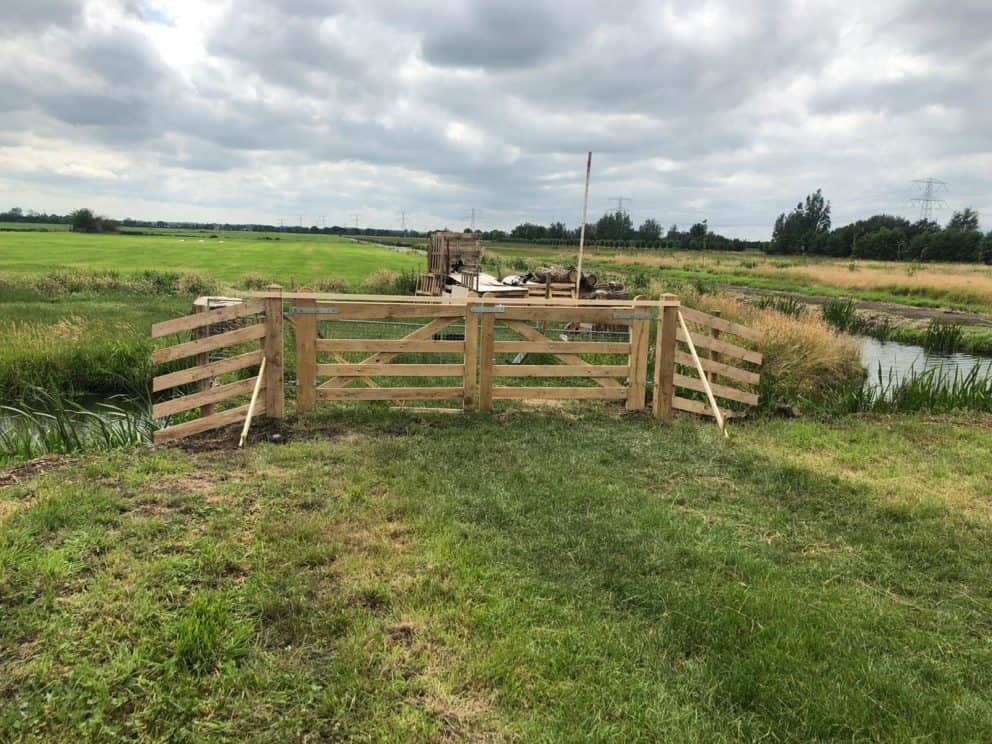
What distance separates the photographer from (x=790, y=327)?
40.8 ft

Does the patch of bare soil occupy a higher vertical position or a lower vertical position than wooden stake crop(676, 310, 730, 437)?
lower

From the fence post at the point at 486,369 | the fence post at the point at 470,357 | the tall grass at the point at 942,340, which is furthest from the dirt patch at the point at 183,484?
the tall grass at the point at 942,340

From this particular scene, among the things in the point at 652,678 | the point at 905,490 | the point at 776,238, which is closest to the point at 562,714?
the point at 652,678

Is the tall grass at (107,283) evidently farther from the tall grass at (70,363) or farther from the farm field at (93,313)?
the tall grass at (70,363)

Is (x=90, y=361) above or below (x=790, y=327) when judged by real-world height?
below

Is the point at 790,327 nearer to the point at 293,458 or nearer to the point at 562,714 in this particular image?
the point at 293,458

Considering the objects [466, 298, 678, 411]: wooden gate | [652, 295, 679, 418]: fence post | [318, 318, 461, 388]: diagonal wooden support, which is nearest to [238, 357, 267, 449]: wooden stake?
[318, 318, 461, 388]: diagonal wooden support

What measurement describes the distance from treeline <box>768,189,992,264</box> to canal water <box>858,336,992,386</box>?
198 feet

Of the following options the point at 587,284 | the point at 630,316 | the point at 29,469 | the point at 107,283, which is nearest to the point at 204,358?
the point at 29,469

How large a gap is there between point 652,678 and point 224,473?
3950 mm

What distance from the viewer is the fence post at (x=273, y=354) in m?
7.17

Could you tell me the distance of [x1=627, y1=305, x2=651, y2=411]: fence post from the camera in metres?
8.23

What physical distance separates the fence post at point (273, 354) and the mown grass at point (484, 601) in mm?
1278

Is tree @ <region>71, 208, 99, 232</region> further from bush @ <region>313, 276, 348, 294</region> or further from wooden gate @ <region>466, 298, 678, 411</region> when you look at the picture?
wooden gate @ <region>466, 298, 678, 411</region>
